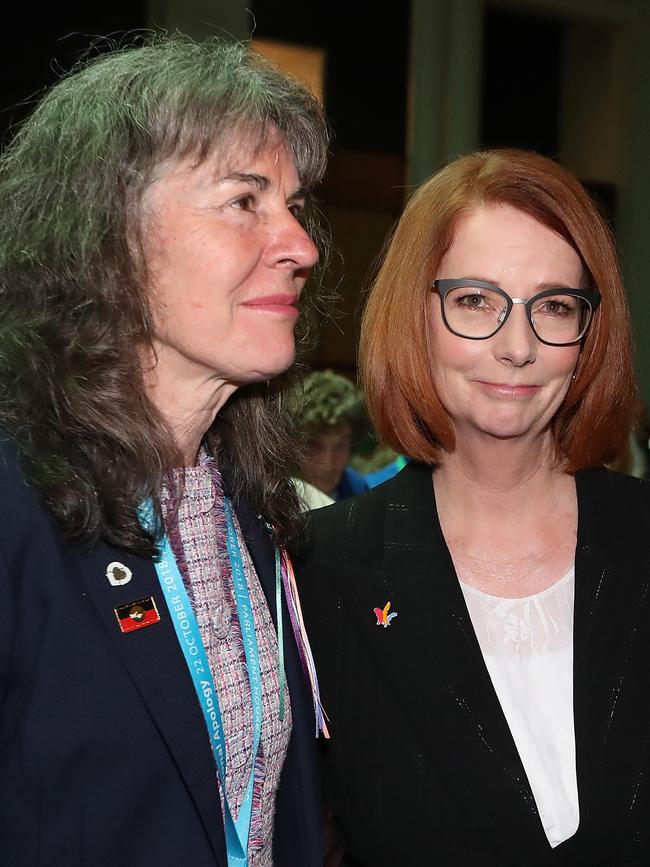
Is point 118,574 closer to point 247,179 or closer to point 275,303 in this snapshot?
point 275,303

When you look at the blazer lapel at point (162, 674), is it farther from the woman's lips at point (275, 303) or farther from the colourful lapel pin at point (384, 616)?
the colourful lapel pin at point (384, 616)

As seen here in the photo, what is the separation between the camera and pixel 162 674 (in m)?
1.49

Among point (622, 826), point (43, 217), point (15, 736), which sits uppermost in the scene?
point (43, 217)

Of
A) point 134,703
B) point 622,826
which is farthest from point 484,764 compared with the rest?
point 134,703

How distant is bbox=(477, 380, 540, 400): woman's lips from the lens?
80.4 inches

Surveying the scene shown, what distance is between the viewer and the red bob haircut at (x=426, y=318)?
208 cm

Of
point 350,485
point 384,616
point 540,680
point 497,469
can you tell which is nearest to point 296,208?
point 497,469

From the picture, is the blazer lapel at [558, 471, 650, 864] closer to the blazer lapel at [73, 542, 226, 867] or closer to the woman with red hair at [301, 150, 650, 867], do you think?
the woman with red hair at [301, 150, 650, 867]

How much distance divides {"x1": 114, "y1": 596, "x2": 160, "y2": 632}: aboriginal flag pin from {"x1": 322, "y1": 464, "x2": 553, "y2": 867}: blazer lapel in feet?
2.19

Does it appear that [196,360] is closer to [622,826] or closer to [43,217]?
[43,217]

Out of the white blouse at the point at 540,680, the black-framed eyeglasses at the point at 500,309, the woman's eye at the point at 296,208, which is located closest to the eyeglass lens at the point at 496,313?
the black-framed eyeglasses at the point at 500,309

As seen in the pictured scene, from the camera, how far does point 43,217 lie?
5.16 ft

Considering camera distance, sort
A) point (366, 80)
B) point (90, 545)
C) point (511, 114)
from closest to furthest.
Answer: point (90, 545)
point (366, 80)
point (511, 114)

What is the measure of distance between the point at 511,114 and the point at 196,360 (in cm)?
945
